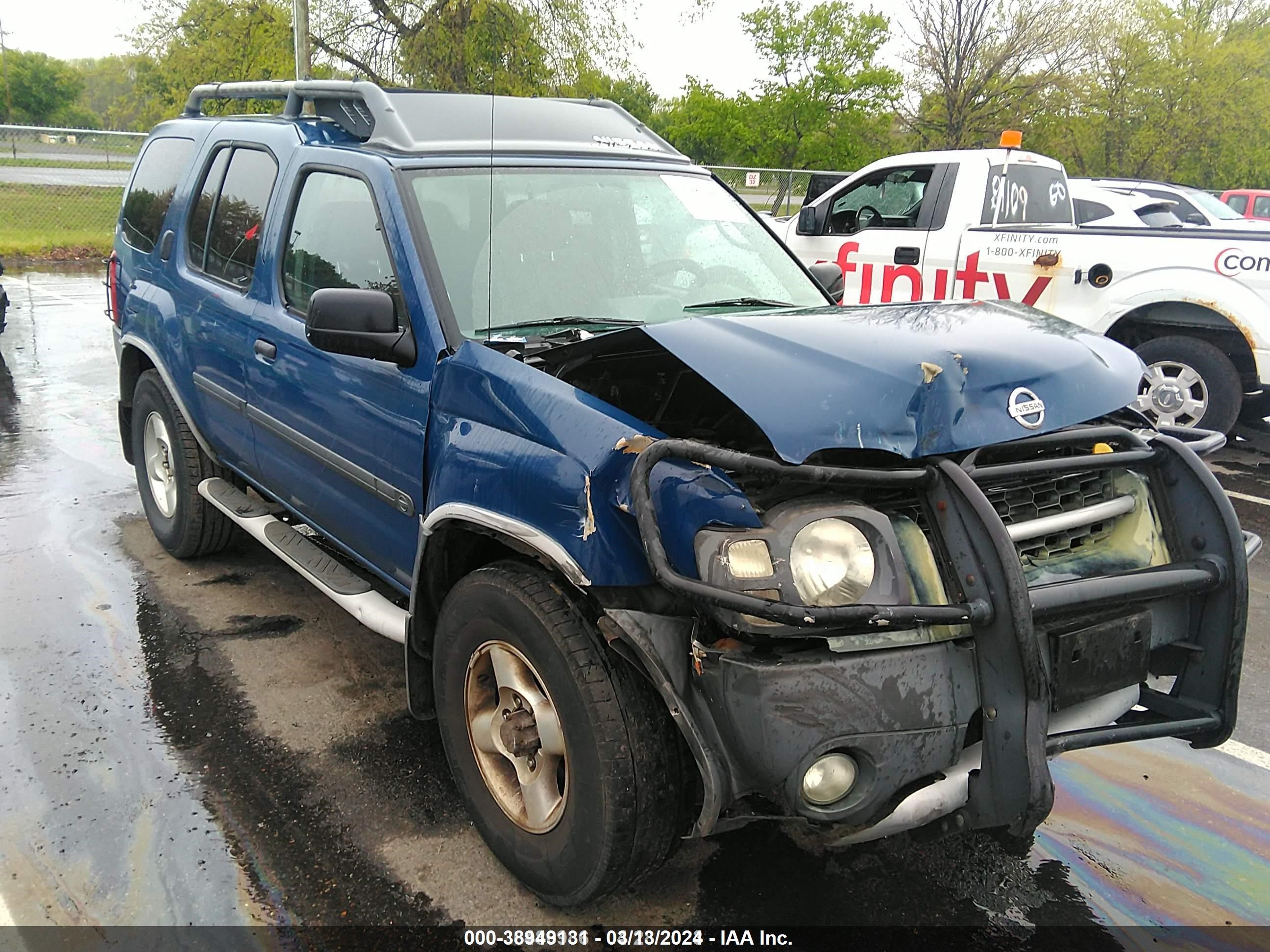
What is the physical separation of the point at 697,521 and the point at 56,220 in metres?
22.4

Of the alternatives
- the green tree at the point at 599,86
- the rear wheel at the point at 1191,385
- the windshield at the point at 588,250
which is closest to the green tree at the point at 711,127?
the green tree at the point at 599,86

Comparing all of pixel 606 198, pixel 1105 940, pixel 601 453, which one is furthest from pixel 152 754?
pixel 1105 940

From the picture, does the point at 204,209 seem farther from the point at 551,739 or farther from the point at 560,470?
the point at 551,739

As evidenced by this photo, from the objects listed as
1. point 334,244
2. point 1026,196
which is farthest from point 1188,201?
point 334,244

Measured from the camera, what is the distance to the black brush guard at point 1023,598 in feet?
6.84

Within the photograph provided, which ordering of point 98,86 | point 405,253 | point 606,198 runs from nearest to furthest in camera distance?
1. point 405,253
2. point 606,198
3. point 98,86

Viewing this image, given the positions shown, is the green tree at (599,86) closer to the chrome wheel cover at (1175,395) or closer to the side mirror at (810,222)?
the side mirror at (810,222)

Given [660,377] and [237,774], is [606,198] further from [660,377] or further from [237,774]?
[237,774]

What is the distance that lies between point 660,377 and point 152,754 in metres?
2.19

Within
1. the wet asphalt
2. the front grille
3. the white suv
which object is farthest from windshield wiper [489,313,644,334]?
the white suv

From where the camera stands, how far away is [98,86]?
67875 millimetres

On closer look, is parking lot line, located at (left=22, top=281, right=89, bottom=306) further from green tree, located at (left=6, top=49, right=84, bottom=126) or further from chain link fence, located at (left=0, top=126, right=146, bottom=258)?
green tree, located at (left=6, top=49, right=84, bottom=126)

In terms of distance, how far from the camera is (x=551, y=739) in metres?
2.48

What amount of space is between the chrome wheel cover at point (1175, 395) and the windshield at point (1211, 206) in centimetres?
716
